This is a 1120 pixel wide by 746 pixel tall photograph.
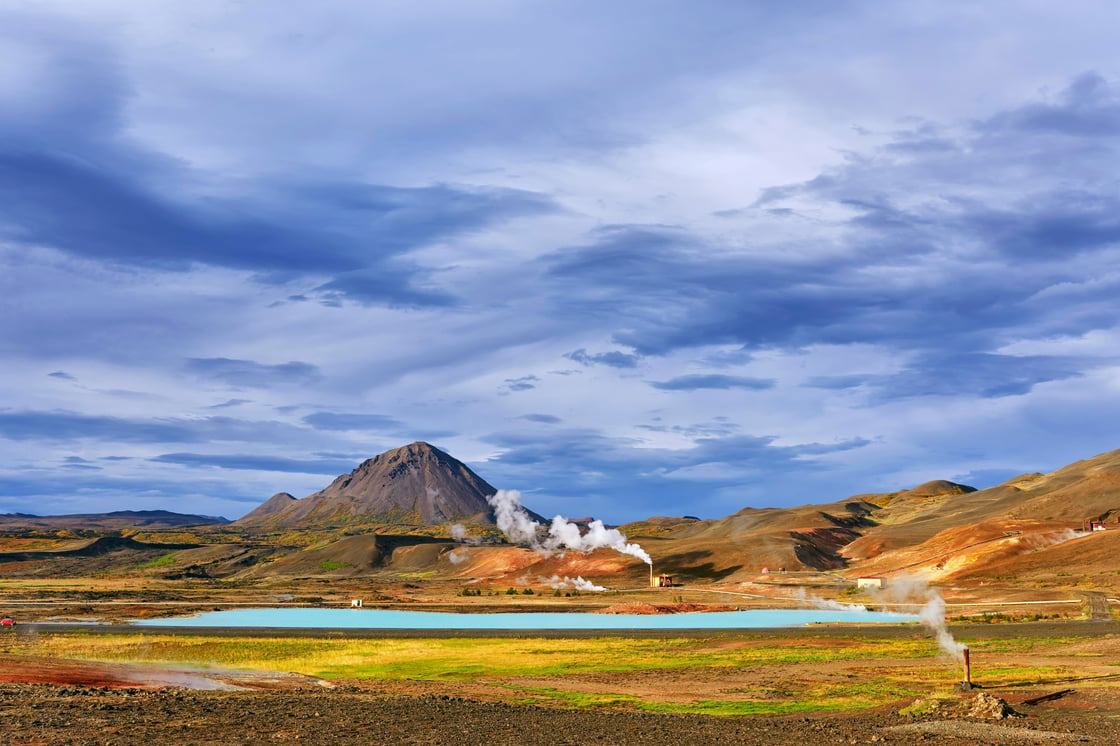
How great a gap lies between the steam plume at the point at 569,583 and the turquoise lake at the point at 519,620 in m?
49.8

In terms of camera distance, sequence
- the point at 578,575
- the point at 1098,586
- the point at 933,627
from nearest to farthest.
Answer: the point at 933,627, the point at 1098,586, the point at 578,575

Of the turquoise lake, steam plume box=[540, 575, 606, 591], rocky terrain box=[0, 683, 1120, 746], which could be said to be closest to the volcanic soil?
rocky terrain box=[0, 683, 1120, 746]

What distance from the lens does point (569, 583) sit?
164m

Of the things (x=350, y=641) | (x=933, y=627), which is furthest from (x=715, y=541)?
(x=350, y=641)

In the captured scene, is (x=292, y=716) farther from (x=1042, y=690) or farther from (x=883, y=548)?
(x=883, y=548)

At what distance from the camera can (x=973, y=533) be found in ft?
551

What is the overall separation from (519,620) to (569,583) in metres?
66.4

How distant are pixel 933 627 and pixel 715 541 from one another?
119192 millimetres

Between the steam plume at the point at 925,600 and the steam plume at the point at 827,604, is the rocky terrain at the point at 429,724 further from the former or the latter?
the steam plume at the point at 827,604

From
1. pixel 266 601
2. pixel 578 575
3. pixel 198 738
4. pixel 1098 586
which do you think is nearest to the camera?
pixel 198 738

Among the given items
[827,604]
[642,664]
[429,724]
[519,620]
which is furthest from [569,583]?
[429,724]

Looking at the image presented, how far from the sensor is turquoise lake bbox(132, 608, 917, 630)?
89.7m

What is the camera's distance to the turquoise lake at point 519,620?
8969cm

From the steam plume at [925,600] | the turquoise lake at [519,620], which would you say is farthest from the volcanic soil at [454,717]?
the turquoise lake at [519,620]
